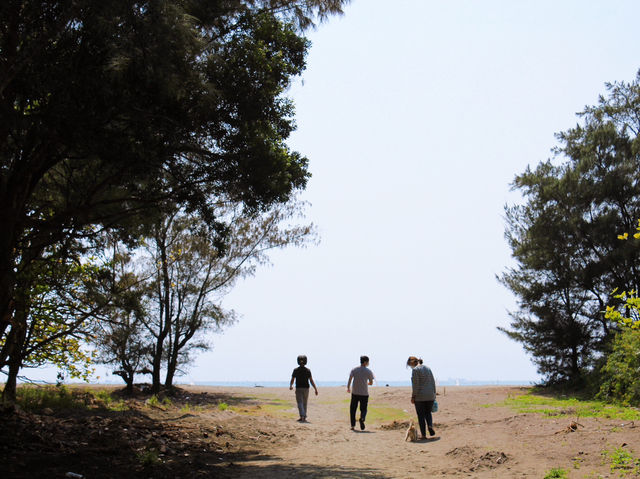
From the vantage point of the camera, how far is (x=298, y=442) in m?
11.3

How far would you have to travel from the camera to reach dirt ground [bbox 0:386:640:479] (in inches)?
281

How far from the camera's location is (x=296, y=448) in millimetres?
10570

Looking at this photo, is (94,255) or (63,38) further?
(94,255)

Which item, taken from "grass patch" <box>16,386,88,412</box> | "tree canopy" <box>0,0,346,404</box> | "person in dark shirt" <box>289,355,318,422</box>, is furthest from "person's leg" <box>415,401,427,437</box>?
"grass patch" <box>16,386,88,412</box>

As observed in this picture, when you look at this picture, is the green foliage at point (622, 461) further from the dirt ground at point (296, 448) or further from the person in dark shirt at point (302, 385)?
the person in dark shirt at point (302, 385)

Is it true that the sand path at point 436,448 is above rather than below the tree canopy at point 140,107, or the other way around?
below

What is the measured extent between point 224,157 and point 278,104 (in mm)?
1511

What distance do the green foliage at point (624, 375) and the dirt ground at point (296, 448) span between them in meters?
3.81

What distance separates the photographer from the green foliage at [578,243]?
25047mm

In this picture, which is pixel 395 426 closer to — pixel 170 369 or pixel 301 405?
pixel 301 405

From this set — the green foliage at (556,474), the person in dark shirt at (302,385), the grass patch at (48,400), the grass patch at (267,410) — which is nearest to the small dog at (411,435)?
the person in dark shirt at (302,385)

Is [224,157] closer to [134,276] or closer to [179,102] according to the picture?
[179,102]

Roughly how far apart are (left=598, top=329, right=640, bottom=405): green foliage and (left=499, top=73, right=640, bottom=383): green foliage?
233 inches

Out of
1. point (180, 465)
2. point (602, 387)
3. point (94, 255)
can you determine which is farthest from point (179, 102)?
point (602, 387)
